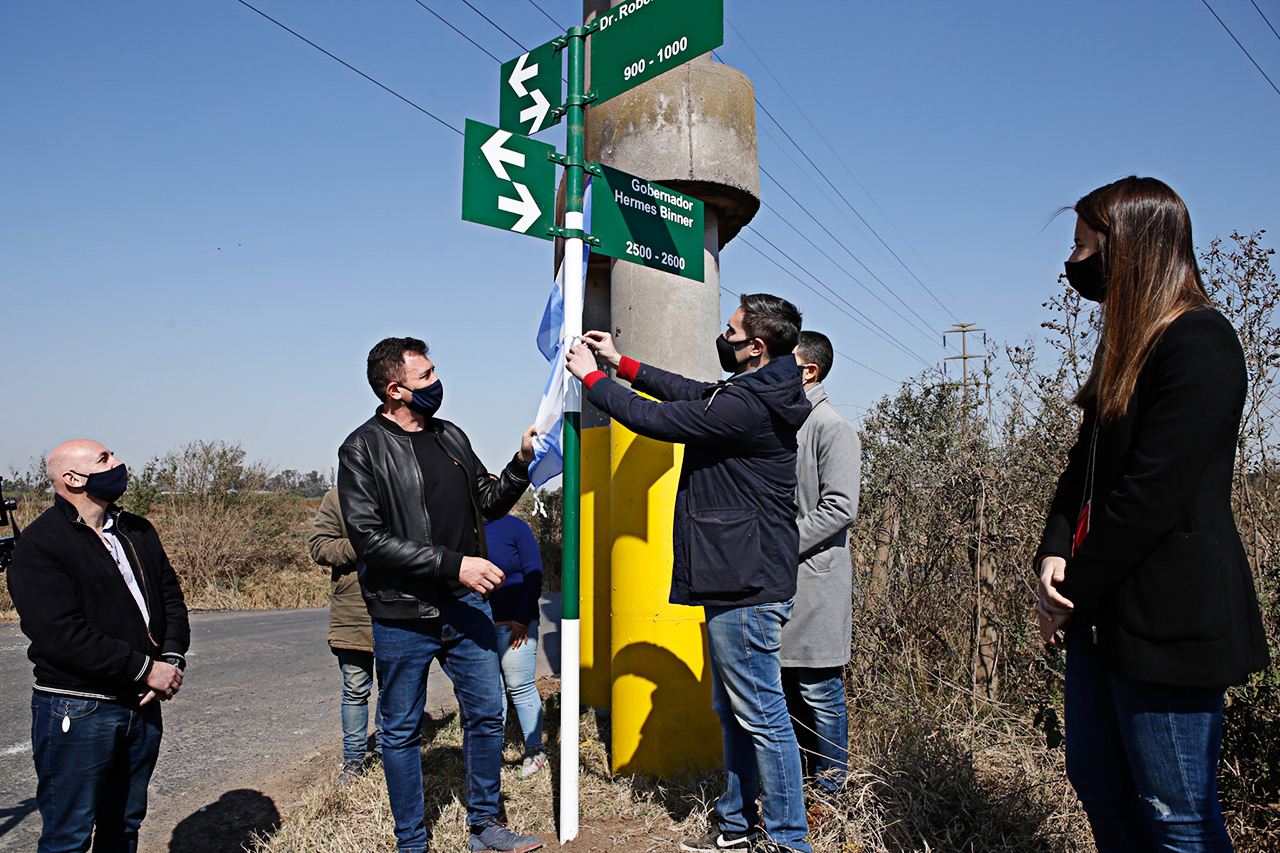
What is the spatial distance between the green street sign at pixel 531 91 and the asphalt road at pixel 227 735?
3664 millimetres

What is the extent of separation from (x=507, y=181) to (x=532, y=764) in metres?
2.99

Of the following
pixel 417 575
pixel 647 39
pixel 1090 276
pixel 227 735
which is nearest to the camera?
pixel 1090 276

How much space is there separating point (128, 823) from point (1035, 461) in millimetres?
4383

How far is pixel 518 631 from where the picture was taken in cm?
468

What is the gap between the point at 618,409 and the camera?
3121 mm

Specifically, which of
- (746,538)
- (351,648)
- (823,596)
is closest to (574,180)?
(746,538)

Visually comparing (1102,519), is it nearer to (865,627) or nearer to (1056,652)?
(1056,652)

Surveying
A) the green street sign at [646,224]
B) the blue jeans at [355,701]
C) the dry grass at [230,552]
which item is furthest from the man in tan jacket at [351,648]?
the dry grass at [230,552]

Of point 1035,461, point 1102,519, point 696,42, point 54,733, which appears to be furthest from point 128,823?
point 1035,461

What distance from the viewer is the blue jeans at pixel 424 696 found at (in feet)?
10.7

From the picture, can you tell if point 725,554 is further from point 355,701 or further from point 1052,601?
A: point 355,701

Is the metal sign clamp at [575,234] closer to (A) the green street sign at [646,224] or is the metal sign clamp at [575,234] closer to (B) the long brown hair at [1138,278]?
(A) the green street sign at [646,224]

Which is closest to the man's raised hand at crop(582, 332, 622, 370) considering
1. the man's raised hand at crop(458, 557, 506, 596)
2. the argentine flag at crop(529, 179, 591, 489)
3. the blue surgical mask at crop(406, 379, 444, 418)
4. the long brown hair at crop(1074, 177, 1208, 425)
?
the argentine flag at crop(529, 179, 591, 489)

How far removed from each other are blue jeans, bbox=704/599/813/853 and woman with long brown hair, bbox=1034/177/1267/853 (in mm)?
1099
